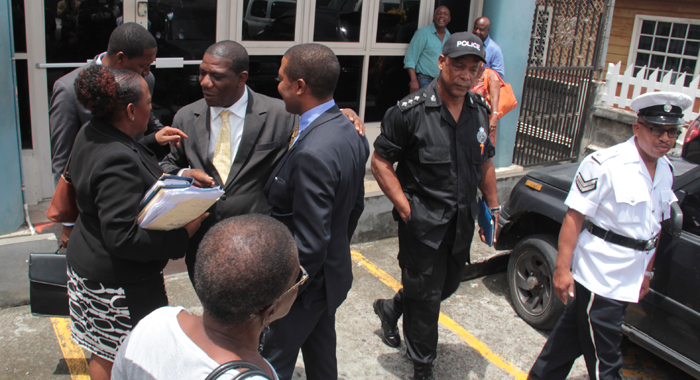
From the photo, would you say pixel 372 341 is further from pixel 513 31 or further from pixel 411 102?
pixel 513 31

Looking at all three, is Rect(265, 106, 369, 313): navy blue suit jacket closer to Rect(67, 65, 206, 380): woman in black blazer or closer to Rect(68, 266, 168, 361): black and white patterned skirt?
Rect(67, 65, 206, 380): woman in black blazer

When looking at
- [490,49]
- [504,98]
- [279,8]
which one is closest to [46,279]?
[279,8]

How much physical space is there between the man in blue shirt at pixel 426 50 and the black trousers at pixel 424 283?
11.0ft

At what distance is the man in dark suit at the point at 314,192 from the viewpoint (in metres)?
2.38

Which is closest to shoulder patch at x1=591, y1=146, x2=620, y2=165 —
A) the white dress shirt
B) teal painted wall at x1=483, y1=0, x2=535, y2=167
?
the white dress shirt

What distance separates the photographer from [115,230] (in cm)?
229

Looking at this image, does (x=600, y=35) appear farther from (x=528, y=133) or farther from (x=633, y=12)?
(x=633, y=12)

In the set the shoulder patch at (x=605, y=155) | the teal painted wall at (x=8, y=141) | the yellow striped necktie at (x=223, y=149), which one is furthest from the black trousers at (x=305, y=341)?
the teal painted wall at (x=8, y=141)

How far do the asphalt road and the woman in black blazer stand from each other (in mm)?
1158

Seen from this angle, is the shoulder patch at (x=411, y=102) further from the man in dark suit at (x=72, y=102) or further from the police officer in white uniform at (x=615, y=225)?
the man in dark suit at (x=72, y=102)

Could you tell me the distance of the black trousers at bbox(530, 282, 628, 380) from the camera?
3.06m

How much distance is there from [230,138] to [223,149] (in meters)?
0.07

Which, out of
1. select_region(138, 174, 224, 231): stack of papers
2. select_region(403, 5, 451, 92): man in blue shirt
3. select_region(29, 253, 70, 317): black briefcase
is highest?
select_region(403, 5, 451, 92): man in blue shirt

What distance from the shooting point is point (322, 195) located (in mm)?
2381
